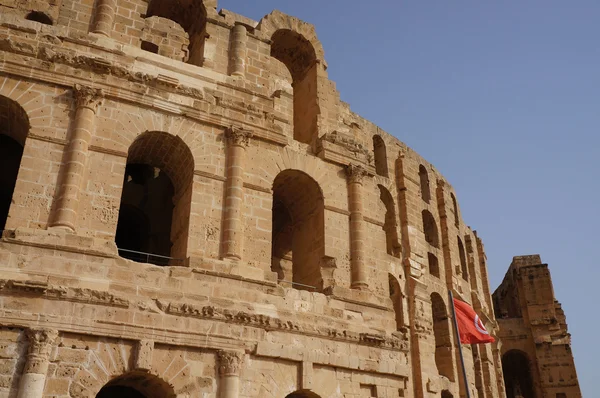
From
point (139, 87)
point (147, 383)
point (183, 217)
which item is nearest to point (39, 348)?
point (147, 383)

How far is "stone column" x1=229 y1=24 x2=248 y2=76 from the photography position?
13.9m

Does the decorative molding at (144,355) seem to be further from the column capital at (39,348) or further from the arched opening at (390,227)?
the arched opening at (390,227)

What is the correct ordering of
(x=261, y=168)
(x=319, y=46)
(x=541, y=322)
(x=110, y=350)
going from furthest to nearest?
1. (x=541, y=322)
2. (x=319, y=46)
3. (x=261, y=168)
4. (x=110, y=350)

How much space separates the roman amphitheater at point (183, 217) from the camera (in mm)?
9742

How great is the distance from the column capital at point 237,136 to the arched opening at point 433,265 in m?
13.8

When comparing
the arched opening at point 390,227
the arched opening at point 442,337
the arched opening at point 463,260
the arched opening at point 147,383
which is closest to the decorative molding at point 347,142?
the arched opening at point 147,383

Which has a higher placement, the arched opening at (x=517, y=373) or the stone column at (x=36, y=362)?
the arched opening at (x=517, y=373)

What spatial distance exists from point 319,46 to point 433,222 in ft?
40.0

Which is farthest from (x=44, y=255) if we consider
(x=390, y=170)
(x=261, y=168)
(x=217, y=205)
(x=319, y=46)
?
(x=390, y=170)

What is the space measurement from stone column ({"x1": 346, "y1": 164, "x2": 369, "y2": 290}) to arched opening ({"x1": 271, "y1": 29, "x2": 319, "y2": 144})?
1681 mm

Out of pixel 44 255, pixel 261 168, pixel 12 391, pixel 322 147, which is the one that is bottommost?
pixel 12 391

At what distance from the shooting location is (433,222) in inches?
1019

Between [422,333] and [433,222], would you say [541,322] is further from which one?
[422,333]

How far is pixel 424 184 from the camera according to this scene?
26656 mm
